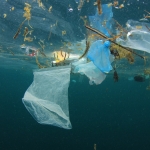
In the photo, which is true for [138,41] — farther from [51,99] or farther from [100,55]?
[51,99]

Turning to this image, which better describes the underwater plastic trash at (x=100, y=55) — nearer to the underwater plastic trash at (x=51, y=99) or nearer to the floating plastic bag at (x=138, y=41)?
the underwater plastic trash at (x=51, y=99)

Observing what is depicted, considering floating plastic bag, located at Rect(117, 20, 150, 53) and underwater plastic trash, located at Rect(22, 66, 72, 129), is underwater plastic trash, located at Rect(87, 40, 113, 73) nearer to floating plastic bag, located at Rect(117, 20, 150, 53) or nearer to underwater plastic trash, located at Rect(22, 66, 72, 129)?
underwater plastic trash, located at Rect(22, 66, 72, 129)

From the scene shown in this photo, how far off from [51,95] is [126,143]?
122 ft

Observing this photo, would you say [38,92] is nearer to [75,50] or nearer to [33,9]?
[33,9]

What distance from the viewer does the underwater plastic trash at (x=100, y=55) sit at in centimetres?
487

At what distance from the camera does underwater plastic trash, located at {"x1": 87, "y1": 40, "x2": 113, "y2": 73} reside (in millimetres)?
4867

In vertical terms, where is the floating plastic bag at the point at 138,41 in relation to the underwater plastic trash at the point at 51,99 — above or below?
above

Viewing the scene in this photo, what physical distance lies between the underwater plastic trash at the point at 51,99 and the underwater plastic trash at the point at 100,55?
28.1 inches

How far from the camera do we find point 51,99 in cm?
483

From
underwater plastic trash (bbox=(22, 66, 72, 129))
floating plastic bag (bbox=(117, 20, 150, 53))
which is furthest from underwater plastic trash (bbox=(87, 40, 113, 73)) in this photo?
floating plastic bag (bbox=(117, 20, 150, 53))

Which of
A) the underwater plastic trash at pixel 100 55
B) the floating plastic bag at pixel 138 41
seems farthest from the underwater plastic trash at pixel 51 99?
the floating plastic bag at pixel 138 41

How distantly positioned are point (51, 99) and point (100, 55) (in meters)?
1.67

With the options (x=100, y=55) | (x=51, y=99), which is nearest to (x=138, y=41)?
(x=100, y=55)

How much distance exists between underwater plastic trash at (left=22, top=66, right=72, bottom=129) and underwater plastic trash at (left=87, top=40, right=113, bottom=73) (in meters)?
0.71
